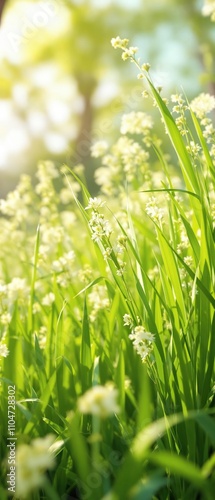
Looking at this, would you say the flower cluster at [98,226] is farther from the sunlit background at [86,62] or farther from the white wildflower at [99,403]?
the sunlit background at [86,62]

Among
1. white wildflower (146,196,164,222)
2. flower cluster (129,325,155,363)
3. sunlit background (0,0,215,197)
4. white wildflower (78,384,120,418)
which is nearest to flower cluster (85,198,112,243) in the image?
white wildflower (146,196,164,222)

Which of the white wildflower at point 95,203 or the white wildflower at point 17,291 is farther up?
the white wildflower at point 17,291

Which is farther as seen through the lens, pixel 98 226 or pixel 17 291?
pixel 17 291

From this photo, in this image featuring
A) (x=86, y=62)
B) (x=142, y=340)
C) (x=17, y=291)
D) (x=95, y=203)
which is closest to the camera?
(x=142, y=340)

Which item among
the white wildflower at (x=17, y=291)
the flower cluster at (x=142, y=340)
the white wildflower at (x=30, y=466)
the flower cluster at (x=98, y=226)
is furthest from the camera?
the white wildflower at (x=17, y=291)

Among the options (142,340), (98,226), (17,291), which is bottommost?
(142,340)

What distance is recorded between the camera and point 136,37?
57.4 ft

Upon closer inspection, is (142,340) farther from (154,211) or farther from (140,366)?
(140,366)

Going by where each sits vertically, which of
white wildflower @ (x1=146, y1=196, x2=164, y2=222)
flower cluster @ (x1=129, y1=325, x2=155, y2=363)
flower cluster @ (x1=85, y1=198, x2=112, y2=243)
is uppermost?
white wildflower @ (x1=146, y1=196, x2=164, y2=222)

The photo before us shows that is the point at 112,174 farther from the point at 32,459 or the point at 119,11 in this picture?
the point at 119,11

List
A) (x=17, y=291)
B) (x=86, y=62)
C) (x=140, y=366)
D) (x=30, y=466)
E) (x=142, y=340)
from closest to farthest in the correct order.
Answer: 1. (x=30, y=466)
2. (x=142, y=340)
3. (x=140, y=366)
4. (x=17, y=291)
5. (x=86, y=62)

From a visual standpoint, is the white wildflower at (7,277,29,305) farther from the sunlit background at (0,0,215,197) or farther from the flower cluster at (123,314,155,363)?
the sunlit background at (0,0,215,197)

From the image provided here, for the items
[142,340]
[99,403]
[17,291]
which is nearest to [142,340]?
[142,340]

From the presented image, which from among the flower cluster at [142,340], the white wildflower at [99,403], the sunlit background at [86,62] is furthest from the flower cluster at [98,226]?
the sunlit background at [86,62]
